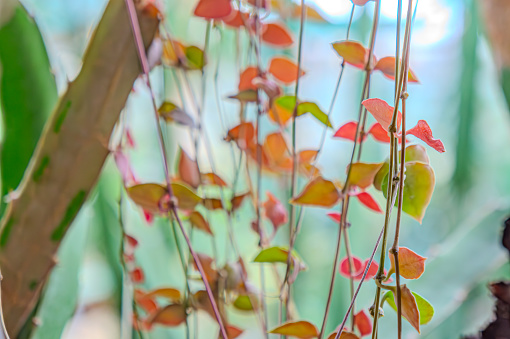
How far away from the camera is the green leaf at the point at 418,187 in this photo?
20 centimetres

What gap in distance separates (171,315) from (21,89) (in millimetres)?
235

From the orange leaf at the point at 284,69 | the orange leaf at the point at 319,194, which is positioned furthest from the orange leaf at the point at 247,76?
the orange leaf at the point at 319,194

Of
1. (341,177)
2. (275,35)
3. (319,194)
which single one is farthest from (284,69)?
(341,177)

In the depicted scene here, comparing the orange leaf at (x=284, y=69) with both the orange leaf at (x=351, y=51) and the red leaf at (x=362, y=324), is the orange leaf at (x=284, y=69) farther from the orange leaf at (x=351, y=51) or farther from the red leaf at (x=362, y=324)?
the red leaf at (x=362, y=324)

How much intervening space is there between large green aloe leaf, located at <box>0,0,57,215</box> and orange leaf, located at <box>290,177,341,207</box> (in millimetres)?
266

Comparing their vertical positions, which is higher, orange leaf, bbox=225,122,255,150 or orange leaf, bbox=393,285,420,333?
orange leaf, bbox=225,122,255,150

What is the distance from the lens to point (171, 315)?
31 cm

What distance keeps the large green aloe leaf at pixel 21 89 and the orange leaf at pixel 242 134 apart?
0.17 metres

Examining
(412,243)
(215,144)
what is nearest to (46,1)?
(215,144)

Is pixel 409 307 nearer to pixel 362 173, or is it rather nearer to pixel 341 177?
pixel 362 173

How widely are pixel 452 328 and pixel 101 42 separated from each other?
0.47 m

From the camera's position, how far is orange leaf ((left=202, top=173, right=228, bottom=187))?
352mm

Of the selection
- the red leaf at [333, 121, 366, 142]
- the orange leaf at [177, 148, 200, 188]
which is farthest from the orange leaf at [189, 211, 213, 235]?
the red leaf at [333, 121, 366, 142]

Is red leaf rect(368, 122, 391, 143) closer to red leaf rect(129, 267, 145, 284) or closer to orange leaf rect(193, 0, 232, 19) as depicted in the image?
orange leaf rect(193, 0, 232, 19)
